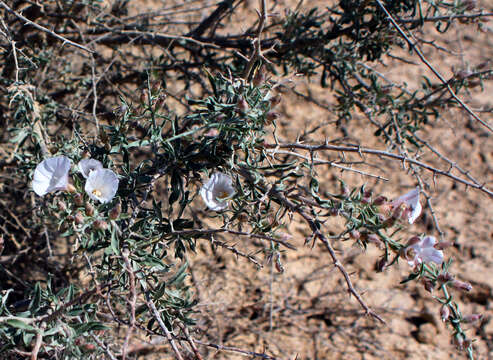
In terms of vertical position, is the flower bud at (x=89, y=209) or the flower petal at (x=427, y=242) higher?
the flower petal at (x=427, y=242)

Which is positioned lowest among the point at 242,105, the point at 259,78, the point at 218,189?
the point at 218,189

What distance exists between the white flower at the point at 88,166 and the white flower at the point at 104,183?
0.03 m

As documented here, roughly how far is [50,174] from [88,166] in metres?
0.11

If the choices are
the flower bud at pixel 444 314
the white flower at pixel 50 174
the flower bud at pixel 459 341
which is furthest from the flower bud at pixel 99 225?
the flower bud at pixel 459 341

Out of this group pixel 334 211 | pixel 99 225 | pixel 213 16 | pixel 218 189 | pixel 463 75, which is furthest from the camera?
pixel 213 16

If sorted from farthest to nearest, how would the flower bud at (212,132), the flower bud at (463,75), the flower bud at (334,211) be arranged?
the flower bud at (463,75) < the flower bud at (212,132) < the flower bud at (334,211)

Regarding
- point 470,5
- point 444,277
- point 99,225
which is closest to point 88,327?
point 99,225

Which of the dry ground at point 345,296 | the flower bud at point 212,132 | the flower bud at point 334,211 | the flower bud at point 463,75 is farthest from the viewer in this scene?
the dry ground at point 345,296

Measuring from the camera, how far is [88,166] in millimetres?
1336

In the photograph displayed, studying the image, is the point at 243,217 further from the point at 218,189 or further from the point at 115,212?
the point at 115,212

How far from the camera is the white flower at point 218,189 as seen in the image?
4.69 ft

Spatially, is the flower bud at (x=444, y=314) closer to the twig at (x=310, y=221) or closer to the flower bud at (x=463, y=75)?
the twig at (x=310, y=221)

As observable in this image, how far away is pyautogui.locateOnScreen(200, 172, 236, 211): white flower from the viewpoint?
1429 millimetres

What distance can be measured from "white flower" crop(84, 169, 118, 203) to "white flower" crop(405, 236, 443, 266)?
0.87 metres
